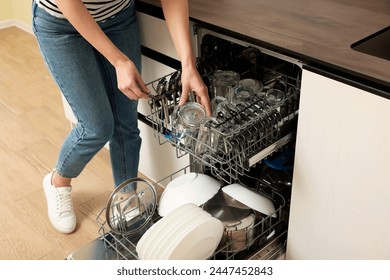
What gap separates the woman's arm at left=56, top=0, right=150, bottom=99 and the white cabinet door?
435mm

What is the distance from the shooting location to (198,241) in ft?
4.22

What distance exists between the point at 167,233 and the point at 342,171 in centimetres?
46

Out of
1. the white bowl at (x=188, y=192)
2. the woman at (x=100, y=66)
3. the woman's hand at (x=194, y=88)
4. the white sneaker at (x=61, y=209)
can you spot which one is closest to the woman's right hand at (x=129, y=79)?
the woman at (x=100, y=66)

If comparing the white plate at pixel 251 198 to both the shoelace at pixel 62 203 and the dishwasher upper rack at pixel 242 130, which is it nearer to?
the dishwasher upper rack at pixel 242 130

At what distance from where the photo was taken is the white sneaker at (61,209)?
1.83 meters

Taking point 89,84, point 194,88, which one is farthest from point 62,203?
point 194,88

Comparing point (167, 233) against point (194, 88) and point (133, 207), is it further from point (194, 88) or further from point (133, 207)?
point (194, 88)

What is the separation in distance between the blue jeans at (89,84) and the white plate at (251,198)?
440 mm

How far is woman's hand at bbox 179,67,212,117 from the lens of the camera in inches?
53.2

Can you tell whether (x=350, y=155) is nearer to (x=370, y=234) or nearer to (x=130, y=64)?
(x=370, y=234)

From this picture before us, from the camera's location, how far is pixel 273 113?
4.28 feet

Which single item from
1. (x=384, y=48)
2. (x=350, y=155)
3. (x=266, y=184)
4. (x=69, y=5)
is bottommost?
(x=266, y=184)
